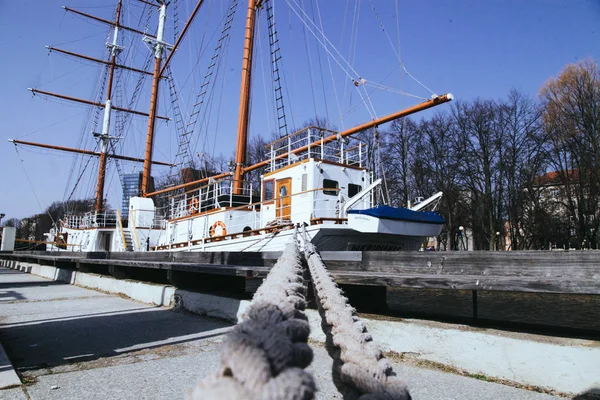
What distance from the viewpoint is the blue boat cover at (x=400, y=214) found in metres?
11.0

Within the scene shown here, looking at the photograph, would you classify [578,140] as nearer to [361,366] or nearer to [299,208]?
[299,208]

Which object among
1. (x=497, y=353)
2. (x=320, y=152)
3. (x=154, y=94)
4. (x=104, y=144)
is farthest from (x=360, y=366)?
(x=104, y=144)

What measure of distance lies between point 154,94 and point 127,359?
3181 cm

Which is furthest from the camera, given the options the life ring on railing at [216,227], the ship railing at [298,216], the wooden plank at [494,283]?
the life ring on railing at [216,227]

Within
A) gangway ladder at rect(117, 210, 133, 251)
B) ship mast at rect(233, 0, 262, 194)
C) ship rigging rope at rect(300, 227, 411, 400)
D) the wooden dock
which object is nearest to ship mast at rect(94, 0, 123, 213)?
gangway ladder at rect(117, 210, 133, 251)

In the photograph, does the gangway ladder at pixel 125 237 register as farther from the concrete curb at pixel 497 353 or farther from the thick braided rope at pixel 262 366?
the thick braided rope at pixel 262 366

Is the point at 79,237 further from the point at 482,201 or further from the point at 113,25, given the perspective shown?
the point at 482,201

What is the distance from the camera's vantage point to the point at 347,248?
12.0 meters

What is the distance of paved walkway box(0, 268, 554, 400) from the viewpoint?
10.0 feet

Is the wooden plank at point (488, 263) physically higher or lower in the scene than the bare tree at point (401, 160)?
lower

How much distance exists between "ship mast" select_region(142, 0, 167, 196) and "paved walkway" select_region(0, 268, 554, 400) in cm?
2419

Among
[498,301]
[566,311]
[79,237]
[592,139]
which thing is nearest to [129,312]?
[566,311]

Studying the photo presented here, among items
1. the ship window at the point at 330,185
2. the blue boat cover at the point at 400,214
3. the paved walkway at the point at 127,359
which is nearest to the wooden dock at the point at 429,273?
the paved walkway at the point at 127,359

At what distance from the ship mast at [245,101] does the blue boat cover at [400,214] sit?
7.77 metres
